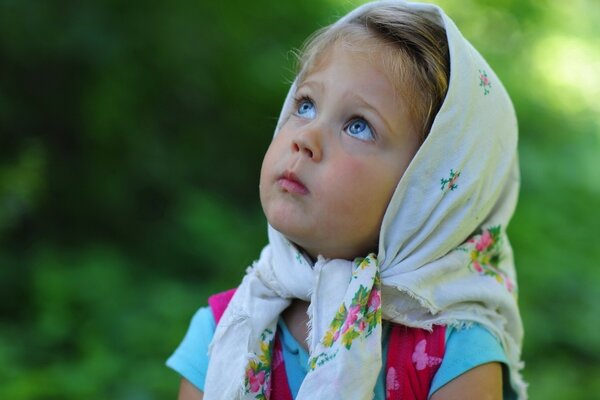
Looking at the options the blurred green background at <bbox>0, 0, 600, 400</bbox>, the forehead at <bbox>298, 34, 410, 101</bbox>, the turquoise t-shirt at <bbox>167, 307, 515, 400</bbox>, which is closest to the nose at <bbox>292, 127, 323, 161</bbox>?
the forehead at <bbox>298, 34, 410, 101</bbox>

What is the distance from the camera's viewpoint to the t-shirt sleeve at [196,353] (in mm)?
2004

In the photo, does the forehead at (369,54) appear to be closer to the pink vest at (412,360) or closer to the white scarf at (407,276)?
the white scarf at (407,276)

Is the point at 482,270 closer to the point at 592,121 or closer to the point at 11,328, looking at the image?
the point at 11,328

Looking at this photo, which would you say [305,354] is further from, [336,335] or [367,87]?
[367,87]

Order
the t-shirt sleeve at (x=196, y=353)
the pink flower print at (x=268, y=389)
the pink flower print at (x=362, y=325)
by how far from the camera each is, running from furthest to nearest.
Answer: the t-shirt sleeve at (x=196, y=353) < the pink flower print at (x=268, y=389) < the pink flower print at (x=362, y=325)

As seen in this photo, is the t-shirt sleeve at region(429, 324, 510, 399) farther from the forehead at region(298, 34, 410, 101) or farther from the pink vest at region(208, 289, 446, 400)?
the forehead at region(298, 34, 410, 101)

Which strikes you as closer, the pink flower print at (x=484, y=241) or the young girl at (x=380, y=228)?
the young girl at (x=380, y=228)

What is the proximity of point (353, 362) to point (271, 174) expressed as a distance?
16.8 inches

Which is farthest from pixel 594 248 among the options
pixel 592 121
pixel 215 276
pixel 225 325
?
pixel 225 325

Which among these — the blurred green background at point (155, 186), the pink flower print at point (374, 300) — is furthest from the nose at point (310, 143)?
the blurred green background at point (155, 186)

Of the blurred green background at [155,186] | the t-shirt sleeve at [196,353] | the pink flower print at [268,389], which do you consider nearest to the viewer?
the pink flower print at [268,389]

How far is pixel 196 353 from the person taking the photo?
79.7 inches

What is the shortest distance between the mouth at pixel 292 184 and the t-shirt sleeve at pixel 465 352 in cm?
44

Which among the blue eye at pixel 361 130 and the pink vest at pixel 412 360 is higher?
the blue eye at pixel 361 130
